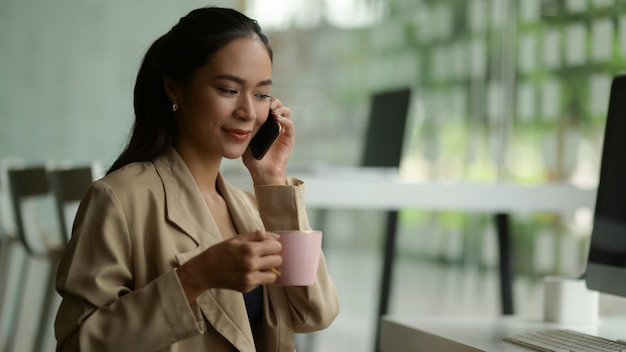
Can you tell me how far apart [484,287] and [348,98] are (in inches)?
49.7

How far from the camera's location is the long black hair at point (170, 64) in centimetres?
158

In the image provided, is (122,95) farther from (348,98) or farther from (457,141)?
(457,141)

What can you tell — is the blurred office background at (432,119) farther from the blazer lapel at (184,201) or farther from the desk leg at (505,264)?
the blazer lapel at (184,201)

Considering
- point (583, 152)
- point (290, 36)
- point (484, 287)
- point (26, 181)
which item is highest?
point (290, 36)

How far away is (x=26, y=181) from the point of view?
3160mm

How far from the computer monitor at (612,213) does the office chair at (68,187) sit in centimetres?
136

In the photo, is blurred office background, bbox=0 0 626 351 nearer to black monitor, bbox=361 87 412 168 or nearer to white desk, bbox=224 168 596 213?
black monitor, bbox=361 87 412 168

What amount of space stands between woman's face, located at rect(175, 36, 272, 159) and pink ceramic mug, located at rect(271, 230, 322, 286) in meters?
0.27

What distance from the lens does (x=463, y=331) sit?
1741mm

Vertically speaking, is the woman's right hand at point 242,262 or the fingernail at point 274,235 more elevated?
the fingernail at point 274,235

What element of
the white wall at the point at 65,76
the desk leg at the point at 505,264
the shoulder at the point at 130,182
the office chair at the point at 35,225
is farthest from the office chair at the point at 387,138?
Answer: the white wall at the point at 65,76

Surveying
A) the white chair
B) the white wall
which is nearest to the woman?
the white chair

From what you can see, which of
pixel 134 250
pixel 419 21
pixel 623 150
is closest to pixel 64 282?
pixel 134 250

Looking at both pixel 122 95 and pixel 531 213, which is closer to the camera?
pixel 531 213
